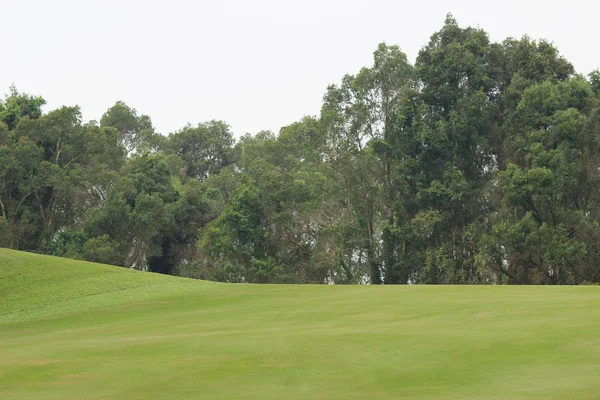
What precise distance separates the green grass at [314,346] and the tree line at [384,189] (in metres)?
21.1

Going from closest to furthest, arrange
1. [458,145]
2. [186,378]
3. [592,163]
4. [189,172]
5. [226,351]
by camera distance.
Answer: [186,378] → [226,351] → [592,163] → [458,145] → [189,172]

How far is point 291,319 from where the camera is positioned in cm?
2462

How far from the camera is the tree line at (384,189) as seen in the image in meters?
49.4

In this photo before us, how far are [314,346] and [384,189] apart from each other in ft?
136

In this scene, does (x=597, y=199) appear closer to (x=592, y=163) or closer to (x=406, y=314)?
(x=592, y=163)

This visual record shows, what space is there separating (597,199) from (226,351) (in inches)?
1535

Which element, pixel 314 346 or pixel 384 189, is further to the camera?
pixel 384 189

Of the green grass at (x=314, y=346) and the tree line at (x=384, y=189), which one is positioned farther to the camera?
the tree line at (x=384, y=189)

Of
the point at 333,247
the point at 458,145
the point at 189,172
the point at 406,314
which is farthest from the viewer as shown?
the point at 189,172

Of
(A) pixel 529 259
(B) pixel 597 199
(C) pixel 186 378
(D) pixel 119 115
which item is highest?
(D) pixel 119 115

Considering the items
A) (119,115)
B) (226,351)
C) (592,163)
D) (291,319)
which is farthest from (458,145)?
(119,115)

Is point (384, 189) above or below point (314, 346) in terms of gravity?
above

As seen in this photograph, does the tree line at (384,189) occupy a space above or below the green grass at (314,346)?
above

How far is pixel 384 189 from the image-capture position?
5800cm
